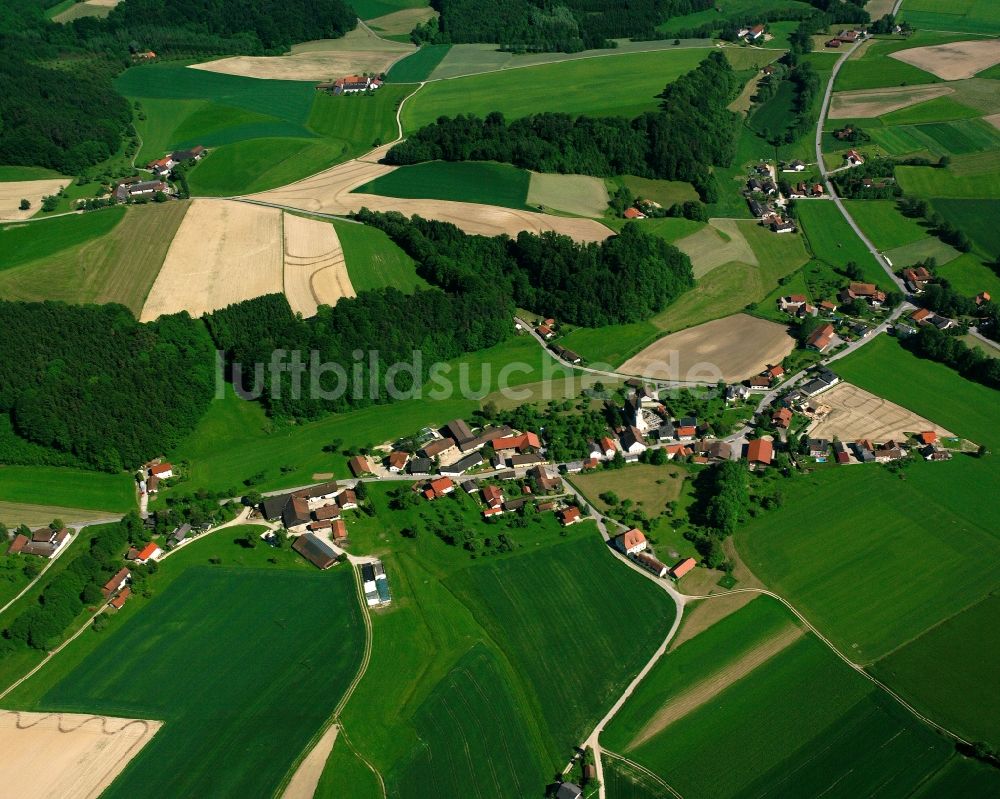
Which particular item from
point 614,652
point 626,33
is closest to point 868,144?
point 626,33

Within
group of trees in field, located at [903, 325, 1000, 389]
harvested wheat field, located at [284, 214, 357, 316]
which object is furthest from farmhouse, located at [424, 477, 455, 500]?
group of trees in field, located at [903, 325, 1000, 389]

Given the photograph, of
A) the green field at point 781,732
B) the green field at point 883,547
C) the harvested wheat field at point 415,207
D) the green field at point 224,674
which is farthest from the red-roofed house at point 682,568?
the harvested wheat field at point 415,207

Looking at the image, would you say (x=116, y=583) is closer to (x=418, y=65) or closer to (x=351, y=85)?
(x=351, y=85)

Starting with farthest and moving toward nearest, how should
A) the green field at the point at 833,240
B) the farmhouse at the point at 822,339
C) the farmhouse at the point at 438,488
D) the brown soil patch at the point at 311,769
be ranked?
the green field at the point at 833,240 < the farmhouse at the point at 822,339 < the farmhouse at the point at 438,488 < the brown soil patch at the point at 311,769

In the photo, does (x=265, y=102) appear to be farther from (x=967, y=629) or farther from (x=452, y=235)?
(x=967, y=629)

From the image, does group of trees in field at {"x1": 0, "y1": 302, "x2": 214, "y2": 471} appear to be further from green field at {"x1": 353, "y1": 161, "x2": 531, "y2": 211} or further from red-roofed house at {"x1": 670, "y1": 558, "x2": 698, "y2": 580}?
red-roofed house at {"x1": 670, "y1": 558, "x2": 698, "y2": 580}

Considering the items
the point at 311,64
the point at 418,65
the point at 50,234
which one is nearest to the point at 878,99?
the point at 418,65

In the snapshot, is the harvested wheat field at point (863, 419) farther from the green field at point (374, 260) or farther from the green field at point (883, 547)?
the green field at point (374, 260)
